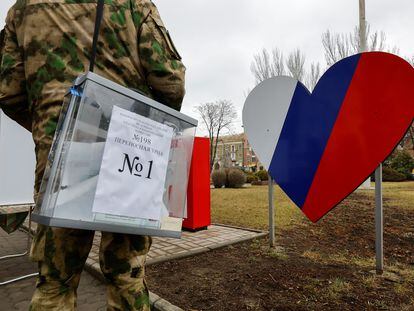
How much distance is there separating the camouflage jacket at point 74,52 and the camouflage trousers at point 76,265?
0.28m

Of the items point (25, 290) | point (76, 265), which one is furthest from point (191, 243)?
point (76, 265)

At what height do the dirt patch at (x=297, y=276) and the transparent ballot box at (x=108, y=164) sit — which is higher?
the transparent ballot box at (x=108, y=164)

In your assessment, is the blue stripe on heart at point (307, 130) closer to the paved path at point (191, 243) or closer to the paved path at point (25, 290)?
the paved path at point (191, 243)

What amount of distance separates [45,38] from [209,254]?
110 inches

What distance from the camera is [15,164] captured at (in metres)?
3.45

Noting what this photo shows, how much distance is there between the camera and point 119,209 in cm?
114

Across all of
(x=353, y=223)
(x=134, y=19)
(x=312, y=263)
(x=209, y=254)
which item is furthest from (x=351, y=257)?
(x=134, y=19)

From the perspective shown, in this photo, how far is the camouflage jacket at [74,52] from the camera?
52.0 inches

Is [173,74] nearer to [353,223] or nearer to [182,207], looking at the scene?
[182,207]

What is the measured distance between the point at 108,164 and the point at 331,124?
2.43 meters

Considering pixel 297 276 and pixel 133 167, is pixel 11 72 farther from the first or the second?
pixel 297 276

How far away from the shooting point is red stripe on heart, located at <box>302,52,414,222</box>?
2.55 meters

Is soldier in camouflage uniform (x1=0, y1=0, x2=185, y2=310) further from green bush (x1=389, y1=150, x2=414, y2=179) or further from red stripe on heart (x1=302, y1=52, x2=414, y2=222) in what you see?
green bush (x1=389, y1=150, x2=414, y2=179)

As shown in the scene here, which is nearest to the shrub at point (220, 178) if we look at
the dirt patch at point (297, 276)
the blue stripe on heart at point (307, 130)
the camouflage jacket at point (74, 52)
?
the dirt patch at point (297, 276)
